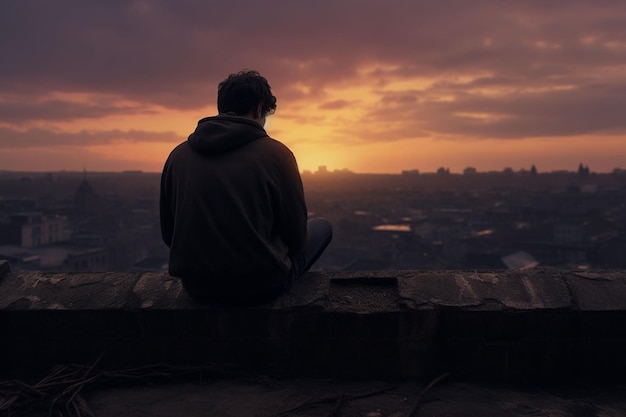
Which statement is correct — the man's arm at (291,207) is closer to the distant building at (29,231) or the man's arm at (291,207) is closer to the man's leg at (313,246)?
the man's leg at (313,246)

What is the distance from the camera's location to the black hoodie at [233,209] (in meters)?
2.36

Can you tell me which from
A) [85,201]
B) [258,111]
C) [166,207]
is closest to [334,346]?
[166,207]

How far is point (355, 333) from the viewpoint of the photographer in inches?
98.7

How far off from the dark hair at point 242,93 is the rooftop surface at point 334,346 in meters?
0.87

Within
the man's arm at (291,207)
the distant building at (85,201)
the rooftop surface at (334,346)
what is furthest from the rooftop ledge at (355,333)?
the distant building at (85,201)

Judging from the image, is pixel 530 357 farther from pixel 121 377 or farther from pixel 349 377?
pixel 121 377

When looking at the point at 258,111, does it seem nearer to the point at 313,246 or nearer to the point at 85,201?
the point at 313,246

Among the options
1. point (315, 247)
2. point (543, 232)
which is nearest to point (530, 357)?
point (315, 247)

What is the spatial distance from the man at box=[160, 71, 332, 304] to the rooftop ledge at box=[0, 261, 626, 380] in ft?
0.52

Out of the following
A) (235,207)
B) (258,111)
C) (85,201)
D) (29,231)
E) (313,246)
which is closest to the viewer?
(235,207)

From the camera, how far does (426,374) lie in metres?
2.52

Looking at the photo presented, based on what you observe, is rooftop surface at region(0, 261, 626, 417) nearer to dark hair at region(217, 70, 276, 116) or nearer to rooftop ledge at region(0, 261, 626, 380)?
rooftop ledge at region(0, 261, 626, 380)

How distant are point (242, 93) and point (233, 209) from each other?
1.80ft

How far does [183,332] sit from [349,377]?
0.78m
